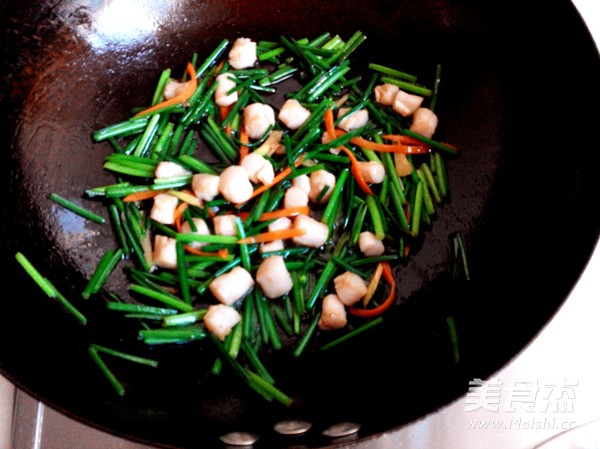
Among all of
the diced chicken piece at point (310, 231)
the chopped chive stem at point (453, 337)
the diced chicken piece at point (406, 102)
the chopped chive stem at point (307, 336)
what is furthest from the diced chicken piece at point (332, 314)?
the diced chicken piece at point (406, 102)

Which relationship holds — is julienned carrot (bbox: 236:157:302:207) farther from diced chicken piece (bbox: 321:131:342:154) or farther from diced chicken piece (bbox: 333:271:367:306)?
diced chicken piece (bbox: 333:271:367:306)

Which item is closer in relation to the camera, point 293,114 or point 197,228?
point 197,228

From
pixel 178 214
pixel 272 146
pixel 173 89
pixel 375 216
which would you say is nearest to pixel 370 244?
pixel 375 216

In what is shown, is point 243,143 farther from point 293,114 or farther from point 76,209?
point 76,209

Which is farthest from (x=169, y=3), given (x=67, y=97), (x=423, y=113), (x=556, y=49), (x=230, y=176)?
(x=556, y=49)

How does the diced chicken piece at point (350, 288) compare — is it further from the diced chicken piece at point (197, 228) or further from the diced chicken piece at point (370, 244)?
the diced chicken piece at point (197, 228)

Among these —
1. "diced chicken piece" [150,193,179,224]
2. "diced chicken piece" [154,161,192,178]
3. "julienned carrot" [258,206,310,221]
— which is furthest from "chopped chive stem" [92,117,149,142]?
"julienned carrot" [258,206,310,221]
